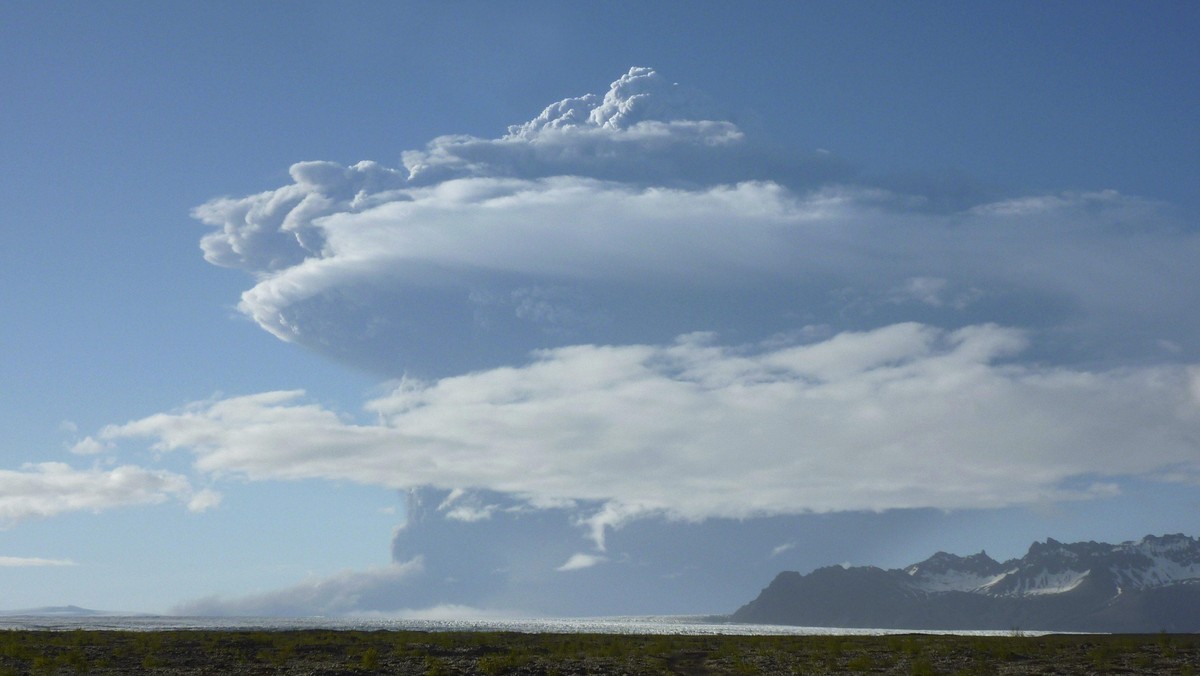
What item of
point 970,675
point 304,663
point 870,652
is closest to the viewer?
point 970,675

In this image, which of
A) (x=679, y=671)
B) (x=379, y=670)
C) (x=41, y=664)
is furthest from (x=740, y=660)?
(x=41, y=664)

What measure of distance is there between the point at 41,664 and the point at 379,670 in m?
25.3

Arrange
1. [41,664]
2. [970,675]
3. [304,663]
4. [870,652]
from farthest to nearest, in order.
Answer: [870,652] < [304,663] < [41,664] < [970,675]

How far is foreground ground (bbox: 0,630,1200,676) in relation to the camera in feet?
240

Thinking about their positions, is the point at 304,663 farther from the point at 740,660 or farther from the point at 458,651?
the point at 740,660

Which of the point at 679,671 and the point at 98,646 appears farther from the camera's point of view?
the point at 98,646

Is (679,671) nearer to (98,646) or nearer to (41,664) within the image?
(41,664)

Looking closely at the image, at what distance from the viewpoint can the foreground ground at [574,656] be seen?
73000mm

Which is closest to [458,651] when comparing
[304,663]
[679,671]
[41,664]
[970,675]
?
[304,663]

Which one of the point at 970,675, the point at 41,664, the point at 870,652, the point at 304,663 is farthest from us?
the point at 870,652

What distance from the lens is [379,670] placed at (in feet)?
245

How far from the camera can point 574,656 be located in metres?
86.8

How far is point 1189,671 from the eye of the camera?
68188 millimetres

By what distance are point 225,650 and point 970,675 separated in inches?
2540
